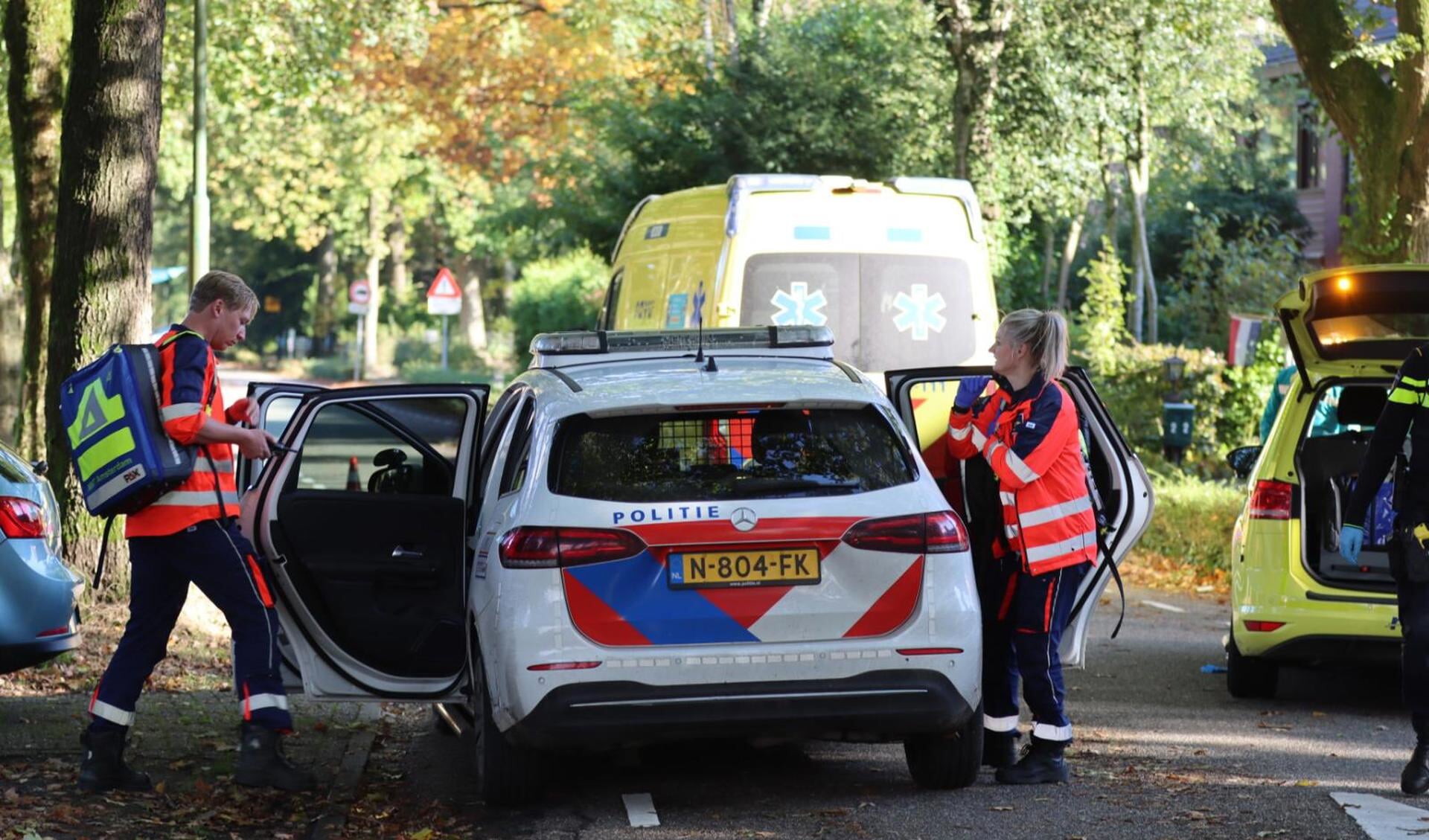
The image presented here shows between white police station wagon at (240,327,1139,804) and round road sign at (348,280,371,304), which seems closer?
white police station wagon at (240,327,1139,804)

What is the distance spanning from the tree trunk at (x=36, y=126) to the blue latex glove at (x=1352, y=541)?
29.0ft

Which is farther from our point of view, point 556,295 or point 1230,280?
point 556,295

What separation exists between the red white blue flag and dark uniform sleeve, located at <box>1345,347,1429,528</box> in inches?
549

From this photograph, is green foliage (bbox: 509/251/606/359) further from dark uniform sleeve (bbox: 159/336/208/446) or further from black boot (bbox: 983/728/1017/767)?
dark uniform sleeve (bbox: 159/336/208/446)

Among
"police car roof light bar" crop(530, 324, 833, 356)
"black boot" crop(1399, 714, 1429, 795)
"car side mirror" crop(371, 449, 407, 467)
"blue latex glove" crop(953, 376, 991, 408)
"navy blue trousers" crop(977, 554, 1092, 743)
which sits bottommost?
"black boot" crop(1399, 714, 1429, 795)

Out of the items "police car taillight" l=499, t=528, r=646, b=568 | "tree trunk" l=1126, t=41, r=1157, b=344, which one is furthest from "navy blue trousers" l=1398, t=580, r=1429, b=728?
"tree trunk" l=1126, t=41, r=1157, b=344

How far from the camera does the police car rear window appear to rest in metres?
6.65

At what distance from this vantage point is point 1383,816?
6629 mm

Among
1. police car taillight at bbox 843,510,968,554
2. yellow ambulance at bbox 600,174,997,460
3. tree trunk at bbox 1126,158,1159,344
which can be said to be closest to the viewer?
police car taillight at bbox 843,510,968,554

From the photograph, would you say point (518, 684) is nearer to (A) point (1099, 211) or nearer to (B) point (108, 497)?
(B) point (108, 497)

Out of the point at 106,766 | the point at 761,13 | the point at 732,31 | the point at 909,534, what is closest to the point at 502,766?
the point at 106,766

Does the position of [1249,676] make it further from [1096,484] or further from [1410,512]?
[1410,512]

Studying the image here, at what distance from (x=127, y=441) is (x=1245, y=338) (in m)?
15.7

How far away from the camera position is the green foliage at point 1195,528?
15.9 m
